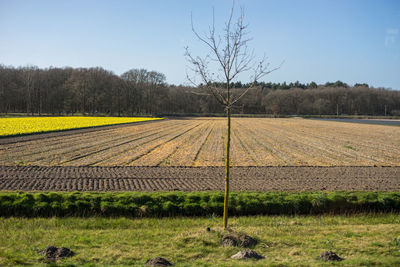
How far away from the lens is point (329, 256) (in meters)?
7.30

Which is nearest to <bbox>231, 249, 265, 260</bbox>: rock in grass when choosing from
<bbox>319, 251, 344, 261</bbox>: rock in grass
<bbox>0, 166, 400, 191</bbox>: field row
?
<bbox>319, 251, 344, 261</bbox>: rock in grass

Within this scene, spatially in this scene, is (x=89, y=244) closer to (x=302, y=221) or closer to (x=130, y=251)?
(x=130, y=251)

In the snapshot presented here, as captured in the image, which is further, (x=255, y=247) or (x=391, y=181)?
(x=391, y=181)

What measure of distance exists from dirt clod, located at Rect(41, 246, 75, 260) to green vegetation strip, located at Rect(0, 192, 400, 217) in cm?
435

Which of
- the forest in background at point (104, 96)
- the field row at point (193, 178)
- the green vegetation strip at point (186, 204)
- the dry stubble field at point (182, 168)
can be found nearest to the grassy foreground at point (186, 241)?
the green vegetation strip at point (186, 204)

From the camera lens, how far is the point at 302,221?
11750 millimetres

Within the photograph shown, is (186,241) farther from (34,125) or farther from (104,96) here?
(104,96)

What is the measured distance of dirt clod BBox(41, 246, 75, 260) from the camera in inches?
292

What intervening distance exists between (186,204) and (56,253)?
5901 mm

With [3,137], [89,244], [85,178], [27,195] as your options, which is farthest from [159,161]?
[3,137]

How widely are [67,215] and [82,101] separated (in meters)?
106

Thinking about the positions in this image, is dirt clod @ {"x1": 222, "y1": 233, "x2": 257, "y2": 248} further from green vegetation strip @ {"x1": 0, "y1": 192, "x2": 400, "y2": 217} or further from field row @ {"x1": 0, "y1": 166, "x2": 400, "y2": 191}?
field row @ {"x1": 0, "y1": 166, "x2": 400, "y2": 191}

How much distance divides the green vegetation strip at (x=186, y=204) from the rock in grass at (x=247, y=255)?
5.20m

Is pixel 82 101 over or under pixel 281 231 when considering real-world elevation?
over
